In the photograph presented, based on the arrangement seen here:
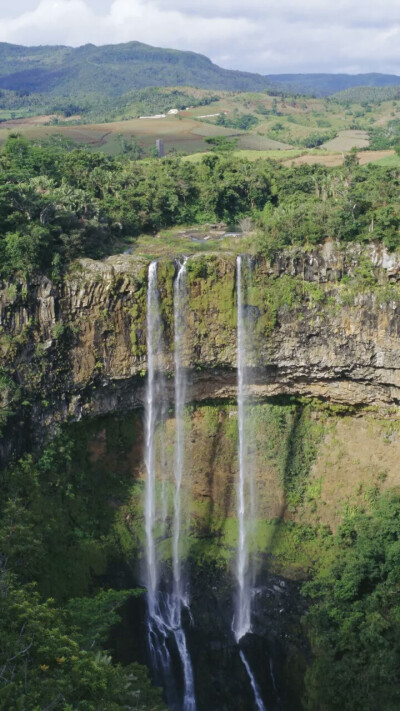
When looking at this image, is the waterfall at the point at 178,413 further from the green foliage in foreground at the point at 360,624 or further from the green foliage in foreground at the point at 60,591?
the green foliage in foreground at the point at 360,624

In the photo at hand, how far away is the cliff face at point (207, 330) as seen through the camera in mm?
20812

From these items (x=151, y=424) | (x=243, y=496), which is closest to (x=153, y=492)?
(x=151, y=424)

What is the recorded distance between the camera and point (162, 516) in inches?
908

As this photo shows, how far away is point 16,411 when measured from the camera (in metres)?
20.4

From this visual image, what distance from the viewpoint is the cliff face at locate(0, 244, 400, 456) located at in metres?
20.8

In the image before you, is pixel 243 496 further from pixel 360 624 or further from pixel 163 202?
pixel 163 202

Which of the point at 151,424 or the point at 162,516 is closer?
the point at 151,424

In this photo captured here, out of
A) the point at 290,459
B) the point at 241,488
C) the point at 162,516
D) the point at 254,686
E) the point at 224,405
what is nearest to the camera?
the point at 254,686

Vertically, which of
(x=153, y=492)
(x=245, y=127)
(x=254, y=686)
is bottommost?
(x=254, y=686)

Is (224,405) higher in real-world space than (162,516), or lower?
higher

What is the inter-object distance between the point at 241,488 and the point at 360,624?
657cm

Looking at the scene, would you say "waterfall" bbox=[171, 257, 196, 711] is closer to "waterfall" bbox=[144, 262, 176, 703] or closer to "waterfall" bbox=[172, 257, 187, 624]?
"waterfall" bbox=[172, 257, 187, 624]

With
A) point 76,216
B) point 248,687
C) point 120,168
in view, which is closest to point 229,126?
point 120,168

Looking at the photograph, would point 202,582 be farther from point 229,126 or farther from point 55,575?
point 229,126
